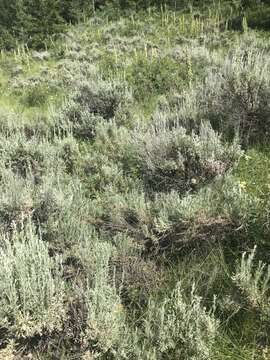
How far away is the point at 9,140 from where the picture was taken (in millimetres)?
6121

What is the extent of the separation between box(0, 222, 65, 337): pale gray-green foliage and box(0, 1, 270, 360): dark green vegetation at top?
0.01 metres

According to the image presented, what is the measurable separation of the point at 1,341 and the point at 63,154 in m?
3.67

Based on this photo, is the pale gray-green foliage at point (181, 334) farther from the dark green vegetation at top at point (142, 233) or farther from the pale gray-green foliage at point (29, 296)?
the pale gray-green foliage at point (29, 296)

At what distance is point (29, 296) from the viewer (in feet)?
8.52

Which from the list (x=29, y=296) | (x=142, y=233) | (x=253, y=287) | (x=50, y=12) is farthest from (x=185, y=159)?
(x=50, y=12)

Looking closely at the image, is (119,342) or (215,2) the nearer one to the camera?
(119,342)

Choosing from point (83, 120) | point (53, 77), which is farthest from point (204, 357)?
point (53, 77)

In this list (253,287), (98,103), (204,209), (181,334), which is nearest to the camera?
(181,334)

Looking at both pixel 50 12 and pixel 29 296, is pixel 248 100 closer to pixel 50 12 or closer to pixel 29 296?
pixel 29 296

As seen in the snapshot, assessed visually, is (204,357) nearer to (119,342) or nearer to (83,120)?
(119,342)

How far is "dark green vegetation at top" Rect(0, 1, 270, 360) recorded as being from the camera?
263 cm

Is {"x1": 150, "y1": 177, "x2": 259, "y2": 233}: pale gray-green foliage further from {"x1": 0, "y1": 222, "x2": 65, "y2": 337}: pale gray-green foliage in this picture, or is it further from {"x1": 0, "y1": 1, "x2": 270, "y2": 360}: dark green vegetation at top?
{"x1": 0, "y1": 222, "x2": 65, "y2": 337}: pale gray-green foliage

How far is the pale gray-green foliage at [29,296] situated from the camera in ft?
8.46

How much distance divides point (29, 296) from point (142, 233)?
4.34 feet
